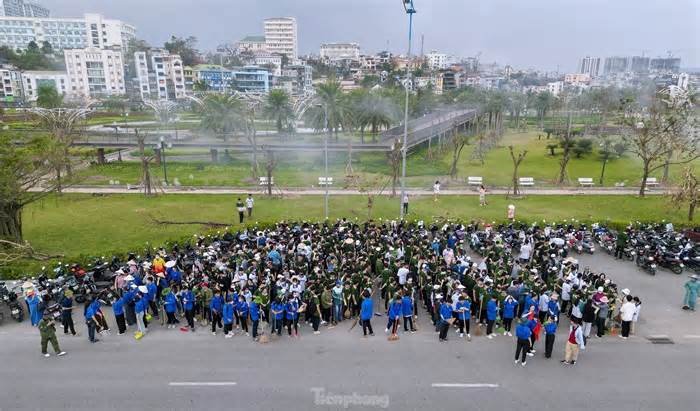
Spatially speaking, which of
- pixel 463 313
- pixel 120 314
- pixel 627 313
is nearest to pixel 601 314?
pixel 627 313

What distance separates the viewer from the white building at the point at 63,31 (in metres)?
150

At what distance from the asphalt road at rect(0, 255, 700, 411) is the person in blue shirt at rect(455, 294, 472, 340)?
0.97 feet

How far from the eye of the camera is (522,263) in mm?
17875

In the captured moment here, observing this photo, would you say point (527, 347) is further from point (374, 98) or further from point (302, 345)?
point (374, 98)

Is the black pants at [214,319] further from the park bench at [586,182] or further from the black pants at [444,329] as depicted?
the park bench at [586,182]

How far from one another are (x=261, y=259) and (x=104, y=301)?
16.8ft

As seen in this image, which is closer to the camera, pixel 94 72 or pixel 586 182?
pixel 586 182

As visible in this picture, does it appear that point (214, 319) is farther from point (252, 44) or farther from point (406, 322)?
point (252, 44)

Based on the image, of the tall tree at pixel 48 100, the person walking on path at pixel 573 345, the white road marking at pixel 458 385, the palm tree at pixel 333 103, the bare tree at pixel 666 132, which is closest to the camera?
the white road marking at pixel 458 385

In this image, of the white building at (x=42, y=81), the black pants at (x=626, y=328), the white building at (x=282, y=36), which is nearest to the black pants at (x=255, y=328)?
the black pants at (x=626, y=328)

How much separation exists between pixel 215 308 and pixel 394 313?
17.1 feet

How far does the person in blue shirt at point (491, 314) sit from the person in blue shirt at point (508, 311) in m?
0.28

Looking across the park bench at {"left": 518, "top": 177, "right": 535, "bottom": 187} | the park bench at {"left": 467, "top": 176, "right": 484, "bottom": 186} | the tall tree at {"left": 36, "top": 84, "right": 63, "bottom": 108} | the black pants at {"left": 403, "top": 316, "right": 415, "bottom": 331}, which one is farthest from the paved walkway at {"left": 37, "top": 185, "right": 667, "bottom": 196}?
the tall tree at {"left": 36, "top": 84, "right": 63, "bottom": 108}

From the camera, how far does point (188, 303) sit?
536 inches
